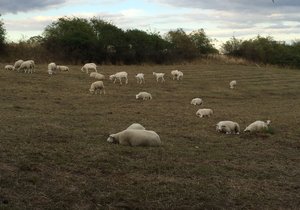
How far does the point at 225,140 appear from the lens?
46.6 feet

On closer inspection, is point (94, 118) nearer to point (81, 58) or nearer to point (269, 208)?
point (269, 208)

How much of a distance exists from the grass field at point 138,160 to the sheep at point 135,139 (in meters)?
0.32

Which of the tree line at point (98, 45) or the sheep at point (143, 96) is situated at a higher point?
the tree line at point (98, 45)

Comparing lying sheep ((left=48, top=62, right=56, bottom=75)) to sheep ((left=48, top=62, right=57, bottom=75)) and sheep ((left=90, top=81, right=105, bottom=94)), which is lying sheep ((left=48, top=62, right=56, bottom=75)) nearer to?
sheep ((left=48, top=62, right=57, bottom=75))

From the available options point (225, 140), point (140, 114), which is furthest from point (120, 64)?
point (225, 140)

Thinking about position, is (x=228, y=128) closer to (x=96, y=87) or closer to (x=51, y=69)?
(x=96, y=87)

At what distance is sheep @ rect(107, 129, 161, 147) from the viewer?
11922mm

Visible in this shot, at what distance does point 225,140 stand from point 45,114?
21.1 ft

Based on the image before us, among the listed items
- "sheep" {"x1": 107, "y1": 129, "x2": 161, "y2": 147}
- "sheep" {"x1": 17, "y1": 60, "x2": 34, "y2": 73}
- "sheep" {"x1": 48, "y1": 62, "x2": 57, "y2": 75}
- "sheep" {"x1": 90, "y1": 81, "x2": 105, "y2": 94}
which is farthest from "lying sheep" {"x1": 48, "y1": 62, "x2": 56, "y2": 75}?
"sheep" {"x1": 107, "y1": 129, "x2": 161, "y2": 147}

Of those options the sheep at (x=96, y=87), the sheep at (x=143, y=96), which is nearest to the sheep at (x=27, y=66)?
the sheep at (x=96, y=87)

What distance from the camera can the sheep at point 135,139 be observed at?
39.1 ft

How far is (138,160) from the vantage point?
1027 cm

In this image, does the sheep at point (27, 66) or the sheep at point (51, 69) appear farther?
the sheep at point (51, 69)

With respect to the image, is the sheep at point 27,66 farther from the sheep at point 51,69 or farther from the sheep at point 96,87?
the sheep at point 96,87
